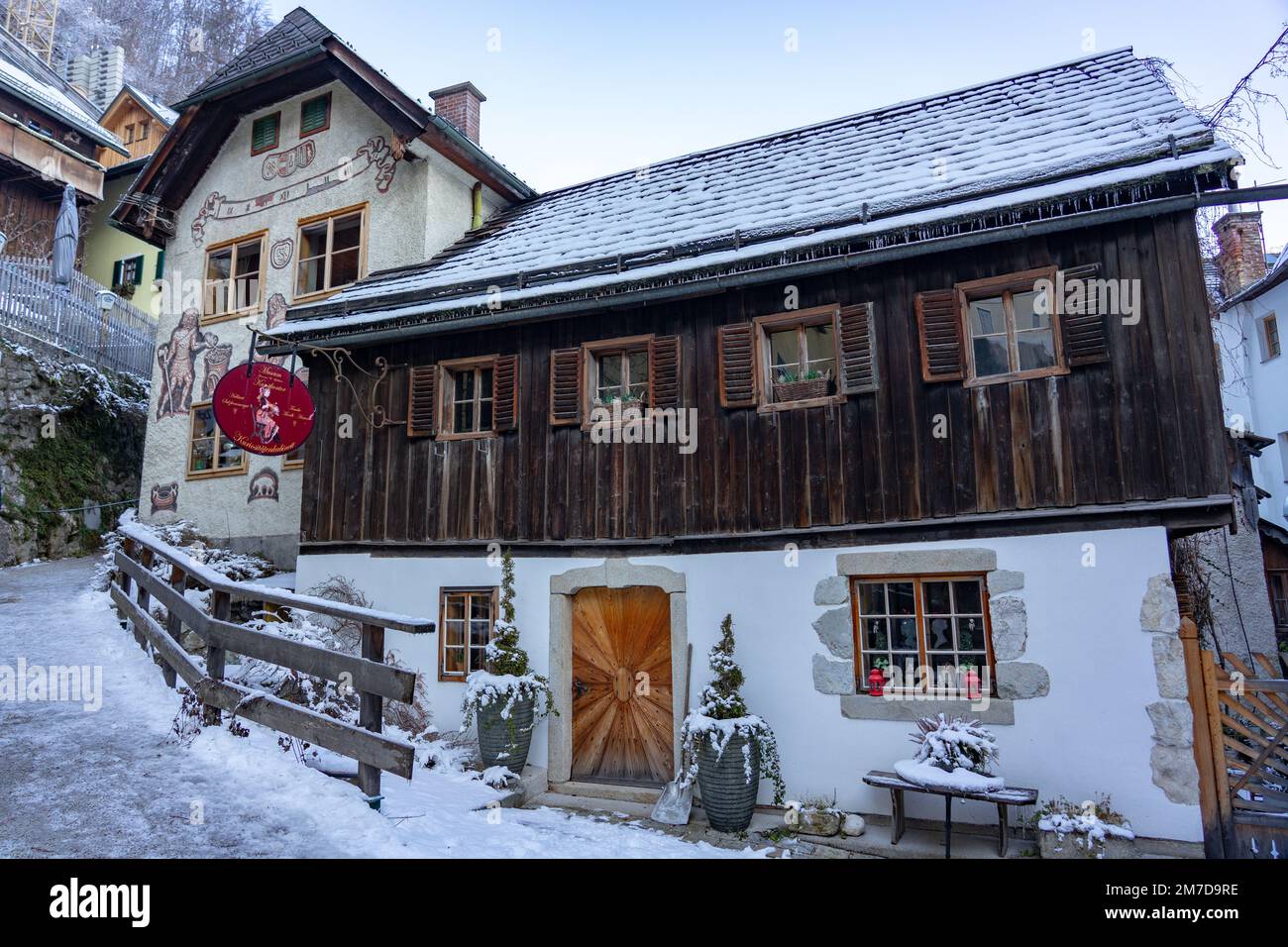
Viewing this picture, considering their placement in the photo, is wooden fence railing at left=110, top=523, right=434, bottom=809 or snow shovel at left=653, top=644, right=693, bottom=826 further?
snow shovel at left=653, top=644, right=693, bottom=826

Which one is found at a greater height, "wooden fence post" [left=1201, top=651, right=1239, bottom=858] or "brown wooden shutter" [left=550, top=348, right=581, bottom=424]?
"brown wooden shutter" [left=550, top=348, right=581, bottom=424]

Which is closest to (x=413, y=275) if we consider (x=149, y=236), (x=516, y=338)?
(x=516, y=338)

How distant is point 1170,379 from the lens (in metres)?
7.10

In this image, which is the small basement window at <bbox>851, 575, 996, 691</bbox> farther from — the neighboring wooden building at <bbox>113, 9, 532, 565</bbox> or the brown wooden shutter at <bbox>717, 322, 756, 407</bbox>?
the neighboring wooden building at <bbox>113, 9, 532, 565</bbox>

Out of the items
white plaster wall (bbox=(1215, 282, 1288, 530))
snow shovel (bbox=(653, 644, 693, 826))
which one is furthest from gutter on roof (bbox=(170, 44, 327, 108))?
white plaster wall (bbox=(1215, 282, 1288, 530))

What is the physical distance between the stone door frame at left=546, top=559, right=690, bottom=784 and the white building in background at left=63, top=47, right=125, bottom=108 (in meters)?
43.0

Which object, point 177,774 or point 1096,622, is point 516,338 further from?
point 1096,622

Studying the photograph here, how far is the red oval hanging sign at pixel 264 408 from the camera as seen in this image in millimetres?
9758

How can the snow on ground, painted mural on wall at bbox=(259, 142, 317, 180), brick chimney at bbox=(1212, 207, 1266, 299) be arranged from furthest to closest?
brick chimney at bbox=(1212, 207, 1266, 299), painted mural on wall at bbox=(259, 142, 317, 180), the snow on ground

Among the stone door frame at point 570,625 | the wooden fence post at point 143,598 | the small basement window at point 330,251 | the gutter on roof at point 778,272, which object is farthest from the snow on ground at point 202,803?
the small basement window at point 330,251

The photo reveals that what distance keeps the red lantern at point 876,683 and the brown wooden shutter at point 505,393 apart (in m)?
4.90

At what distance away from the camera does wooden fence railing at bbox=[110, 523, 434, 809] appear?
5227mm
